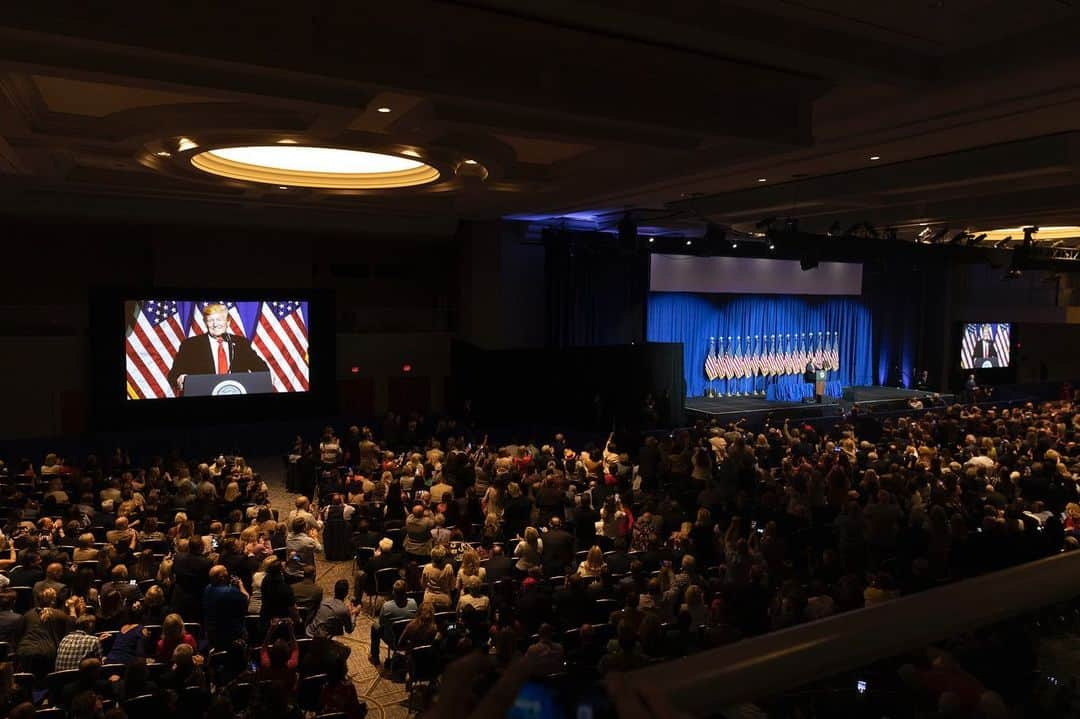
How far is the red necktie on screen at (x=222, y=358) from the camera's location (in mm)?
18344

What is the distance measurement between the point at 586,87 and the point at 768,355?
21201 mm

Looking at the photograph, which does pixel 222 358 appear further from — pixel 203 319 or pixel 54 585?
pixel 54 585

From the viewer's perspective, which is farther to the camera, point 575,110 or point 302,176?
point 302,176

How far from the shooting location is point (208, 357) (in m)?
18.2

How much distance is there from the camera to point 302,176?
13.1m

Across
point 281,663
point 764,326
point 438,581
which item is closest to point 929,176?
point 438,581

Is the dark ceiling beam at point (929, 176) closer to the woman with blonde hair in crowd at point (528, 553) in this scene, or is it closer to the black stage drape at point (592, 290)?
the black stage drape at point (592, 290)

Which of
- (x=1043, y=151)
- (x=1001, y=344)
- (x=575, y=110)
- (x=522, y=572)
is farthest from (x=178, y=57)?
(x=1001, y=344)

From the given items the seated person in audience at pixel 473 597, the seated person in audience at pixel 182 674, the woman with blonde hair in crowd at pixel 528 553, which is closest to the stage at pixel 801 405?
the woman with blonde hair in crowd at pixel 528 553

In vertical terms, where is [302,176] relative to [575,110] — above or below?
above

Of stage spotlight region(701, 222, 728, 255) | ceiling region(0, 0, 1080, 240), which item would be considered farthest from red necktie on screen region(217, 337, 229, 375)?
stage spotlight region(701, 222, 728, 255)

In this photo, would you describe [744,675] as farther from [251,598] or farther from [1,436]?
[1,436]

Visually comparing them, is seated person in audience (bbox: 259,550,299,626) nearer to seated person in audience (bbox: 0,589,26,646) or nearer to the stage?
seated person in audience (bbox: 0,589,26,646)

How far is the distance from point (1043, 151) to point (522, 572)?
330 inches
